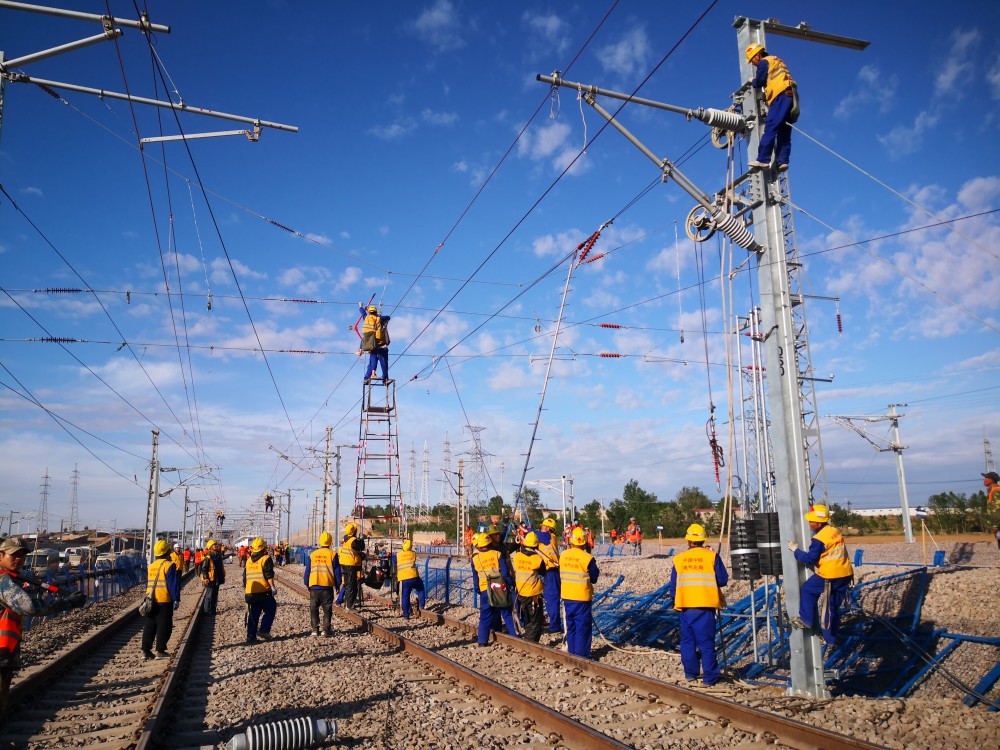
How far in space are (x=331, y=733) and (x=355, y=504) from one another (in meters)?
19.4

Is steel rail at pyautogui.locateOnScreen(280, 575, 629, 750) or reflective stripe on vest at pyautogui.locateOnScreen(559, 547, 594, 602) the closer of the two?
steel rail at pyautogui.locateOnScreen(280, 575, 629, 750)

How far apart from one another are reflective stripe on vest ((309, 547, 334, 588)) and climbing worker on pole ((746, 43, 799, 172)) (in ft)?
34.4

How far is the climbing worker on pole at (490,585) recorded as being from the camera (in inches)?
464

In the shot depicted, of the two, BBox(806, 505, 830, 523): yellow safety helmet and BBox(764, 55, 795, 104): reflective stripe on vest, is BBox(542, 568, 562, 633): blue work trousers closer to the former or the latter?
BBox(806, 505, 830, 523): yellow safety helmet

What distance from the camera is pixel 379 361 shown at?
2119 cm

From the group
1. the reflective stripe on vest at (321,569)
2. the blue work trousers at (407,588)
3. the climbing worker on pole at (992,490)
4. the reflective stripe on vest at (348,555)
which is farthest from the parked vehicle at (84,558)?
the climbing worker on pole at (992,490)

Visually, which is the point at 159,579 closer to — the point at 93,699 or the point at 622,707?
the point at 93,699

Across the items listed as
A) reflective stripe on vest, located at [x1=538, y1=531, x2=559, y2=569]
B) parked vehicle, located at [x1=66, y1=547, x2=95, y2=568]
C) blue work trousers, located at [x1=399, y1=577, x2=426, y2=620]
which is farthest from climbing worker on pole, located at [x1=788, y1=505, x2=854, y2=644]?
parked vehicle, located at [x1=66, y1=547, x2=95, y2=568]

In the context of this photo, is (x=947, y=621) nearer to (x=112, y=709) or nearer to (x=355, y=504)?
(x=112, y=709)

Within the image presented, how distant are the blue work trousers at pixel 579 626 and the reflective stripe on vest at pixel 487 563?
1.85 m

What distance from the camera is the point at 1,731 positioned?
761cm

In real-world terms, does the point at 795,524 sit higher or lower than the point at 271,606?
higher

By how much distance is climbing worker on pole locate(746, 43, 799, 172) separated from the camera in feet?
26.8

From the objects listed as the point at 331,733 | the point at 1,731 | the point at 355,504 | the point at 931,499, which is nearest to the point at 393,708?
the point at 331,733
